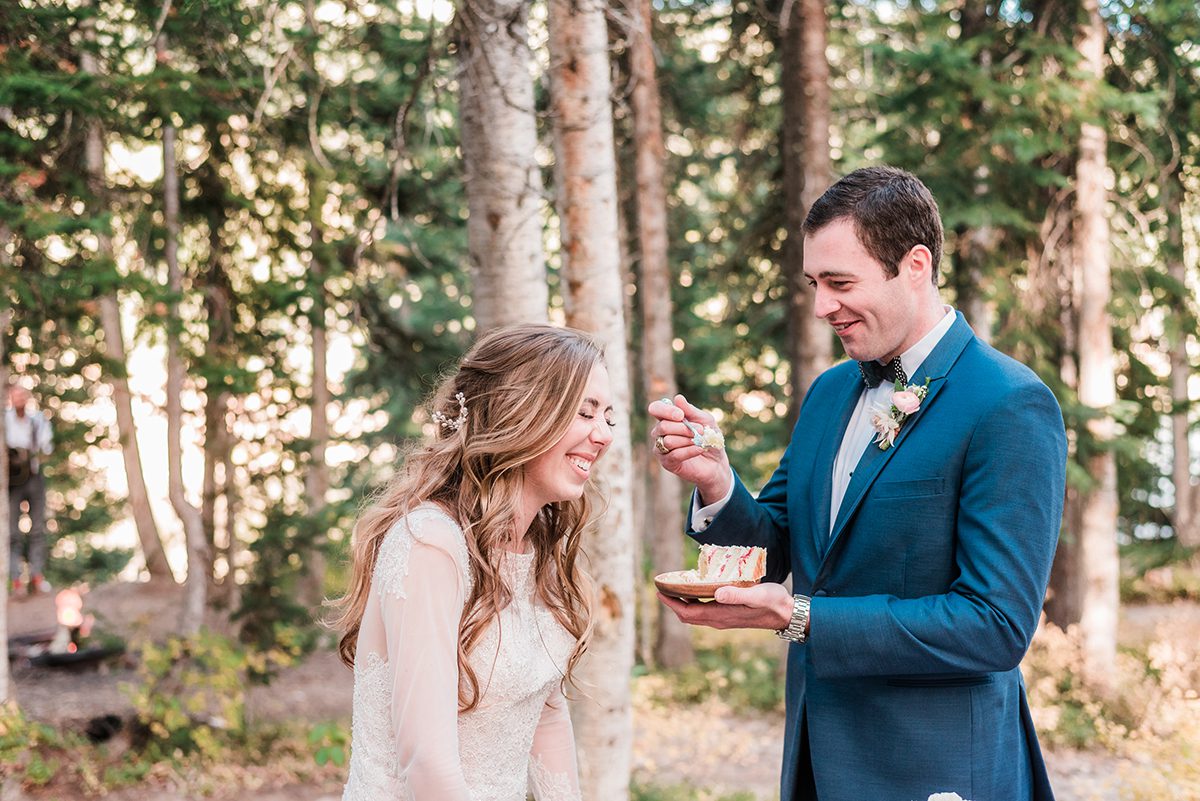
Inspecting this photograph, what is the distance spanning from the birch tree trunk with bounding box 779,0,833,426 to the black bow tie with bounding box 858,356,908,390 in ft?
22.8

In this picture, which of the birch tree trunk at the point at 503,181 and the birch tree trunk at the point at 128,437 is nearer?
the birch tree trunk at the point at 503,181

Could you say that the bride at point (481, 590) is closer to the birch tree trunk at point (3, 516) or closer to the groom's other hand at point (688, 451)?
the groom's other hand at point (688, 451)

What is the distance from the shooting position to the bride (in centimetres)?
260

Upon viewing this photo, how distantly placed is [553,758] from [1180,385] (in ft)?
54.8

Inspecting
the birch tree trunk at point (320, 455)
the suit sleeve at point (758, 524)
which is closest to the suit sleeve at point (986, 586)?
the suit sleeve at point (758, 524)

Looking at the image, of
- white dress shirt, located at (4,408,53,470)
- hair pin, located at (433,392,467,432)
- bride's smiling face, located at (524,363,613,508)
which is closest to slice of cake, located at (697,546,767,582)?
bride's smiling face, located at (524,363,613,508)

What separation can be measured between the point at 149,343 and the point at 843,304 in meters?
6.54

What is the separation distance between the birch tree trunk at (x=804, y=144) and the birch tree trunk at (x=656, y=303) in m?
1.56

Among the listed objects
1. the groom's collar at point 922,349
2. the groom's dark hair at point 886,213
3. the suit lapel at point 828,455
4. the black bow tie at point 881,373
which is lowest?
the suit lapel at point 828,455

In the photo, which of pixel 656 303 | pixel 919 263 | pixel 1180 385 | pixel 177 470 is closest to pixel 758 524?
pixel 919 263

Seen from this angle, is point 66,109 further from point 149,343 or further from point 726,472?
point 726,472

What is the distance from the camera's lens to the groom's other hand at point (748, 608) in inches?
99.9

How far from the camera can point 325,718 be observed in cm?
1050

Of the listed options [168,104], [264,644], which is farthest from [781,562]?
[264,644]
